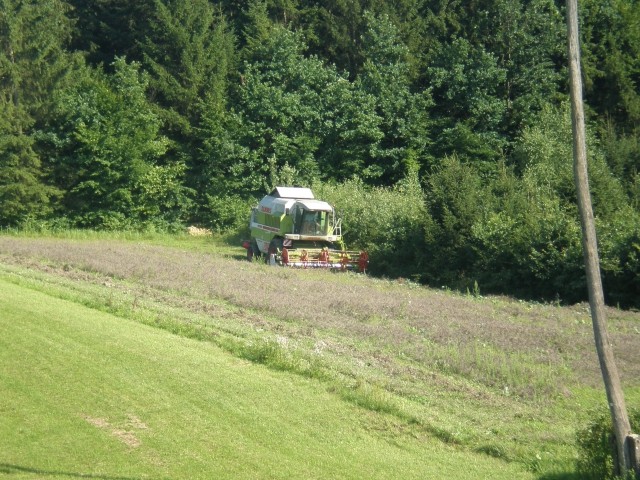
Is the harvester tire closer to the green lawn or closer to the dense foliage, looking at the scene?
the dense foliage

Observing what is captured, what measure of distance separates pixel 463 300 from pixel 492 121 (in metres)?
30.9

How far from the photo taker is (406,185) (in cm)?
4556

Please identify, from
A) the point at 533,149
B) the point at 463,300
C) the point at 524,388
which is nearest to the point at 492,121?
the point at 533,149

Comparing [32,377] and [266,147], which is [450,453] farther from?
[266,147]

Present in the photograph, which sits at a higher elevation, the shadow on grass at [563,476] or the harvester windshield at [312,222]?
the harvester windshield at [312,222]

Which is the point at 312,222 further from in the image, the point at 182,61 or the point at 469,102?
the point at 182,61

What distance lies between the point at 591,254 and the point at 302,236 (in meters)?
27.2

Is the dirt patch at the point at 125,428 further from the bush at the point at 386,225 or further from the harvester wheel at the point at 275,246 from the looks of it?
the harvester wheel at the point at 275,246

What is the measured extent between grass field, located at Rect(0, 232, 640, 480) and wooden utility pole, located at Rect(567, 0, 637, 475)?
1.41 m

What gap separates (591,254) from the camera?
26.5 ft

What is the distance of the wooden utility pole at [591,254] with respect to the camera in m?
7.87

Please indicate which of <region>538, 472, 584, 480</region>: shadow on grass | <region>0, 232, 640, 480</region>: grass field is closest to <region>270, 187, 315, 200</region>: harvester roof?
<region>0, 232, 640, 480</region>: grass field

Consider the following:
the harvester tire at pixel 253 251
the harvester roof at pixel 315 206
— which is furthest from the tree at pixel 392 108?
the harvester roof at pixel 315 206

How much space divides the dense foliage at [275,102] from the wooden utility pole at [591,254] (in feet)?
109
